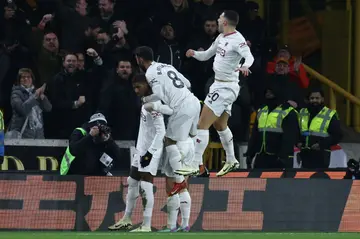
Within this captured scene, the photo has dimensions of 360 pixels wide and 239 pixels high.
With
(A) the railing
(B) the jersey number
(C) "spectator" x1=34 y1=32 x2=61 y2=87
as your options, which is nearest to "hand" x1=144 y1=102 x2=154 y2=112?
(B) the jersey number

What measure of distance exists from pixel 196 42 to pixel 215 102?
3.80 metres

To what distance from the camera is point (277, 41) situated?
27.0 m

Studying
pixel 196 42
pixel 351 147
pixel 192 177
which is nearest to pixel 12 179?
pixel 192 177

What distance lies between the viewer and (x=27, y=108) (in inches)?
893

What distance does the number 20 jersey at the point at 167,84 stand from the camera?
1888cm

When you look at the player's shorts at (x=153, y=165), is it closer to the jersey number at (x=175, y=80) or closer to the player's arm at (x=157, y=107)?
the player's arm at (x=157, y=107)

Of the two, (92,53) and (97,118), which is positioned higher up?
(92,53)

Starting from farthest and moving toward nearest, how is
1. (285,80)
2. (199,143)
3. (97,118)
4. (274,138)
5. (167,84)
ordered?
(285,80)
(274,138)
(97,118)
(199,143)
(167,84)

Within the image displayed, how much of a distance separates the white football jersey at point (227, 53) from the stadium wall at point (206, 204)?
6.02 feet

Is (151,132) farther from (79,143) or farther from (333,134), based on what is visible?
(333,134)

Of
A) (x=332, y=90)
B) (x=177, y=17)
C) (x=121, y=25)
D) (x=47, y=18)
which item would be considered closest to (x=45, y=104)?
(x=47, y=18)

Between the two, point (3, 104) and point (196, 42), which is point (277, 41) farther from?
point (3, 104)

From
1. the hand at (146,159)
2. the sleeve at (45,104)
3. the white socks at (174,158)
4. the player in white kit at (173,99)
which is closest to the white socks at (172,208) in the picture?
the player in white kit at (173,99)

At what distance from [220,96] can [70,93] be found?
3.64 m
